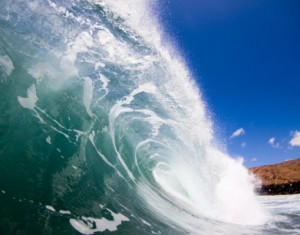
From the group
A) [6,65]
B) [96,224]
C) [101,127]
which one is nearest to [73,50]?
[6,65]

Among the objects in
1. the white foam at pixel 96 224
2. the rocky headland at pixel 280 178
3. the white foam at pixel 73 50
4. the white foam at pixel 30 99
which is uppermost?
the rocky headland at pixel 280 178

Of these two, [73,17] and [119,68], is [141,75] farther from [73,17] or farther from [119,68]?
[73,17]

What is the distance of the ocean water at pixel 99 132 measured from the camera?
13.6ft

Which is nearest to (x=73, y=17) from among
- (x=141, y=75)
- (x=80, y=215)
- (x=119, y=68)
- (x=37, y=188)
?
(x=119, y=68)

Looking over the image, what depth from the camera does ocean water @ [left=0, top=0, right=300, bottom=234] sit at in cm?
416

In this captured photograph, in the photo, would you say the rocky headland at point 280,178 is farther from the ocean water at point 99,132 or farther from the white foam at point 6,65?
the white foam at point 6,65

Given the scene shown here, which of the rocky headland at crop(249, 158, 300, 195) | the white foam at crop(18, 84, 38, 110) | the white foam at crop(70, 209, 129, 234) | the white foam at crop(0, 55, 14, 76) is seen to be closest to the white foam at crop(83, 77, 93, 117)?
the white foam at crop(18, 84, 38, 110)

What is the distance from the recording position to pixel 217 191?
10.8 m

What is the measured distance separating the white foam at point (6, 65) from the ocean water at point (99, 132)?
0.07ft

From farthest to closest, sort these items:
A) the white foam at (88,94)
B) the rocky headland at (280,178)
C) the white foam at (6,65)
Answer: the rocky headland at (280,178)
the white foam at (88,94)
the white foam at (6,65)

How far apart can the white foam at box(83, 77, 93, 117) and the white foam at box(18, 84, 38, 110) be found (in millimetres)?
1745

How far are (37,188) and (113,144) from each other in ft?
14.6

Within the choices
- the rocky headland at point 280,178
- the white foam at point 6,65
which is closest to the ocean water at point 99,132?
the white foam at point 6,65

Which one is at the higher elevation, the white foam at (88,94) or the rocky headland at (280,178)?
the rocky headland at (280,178)
